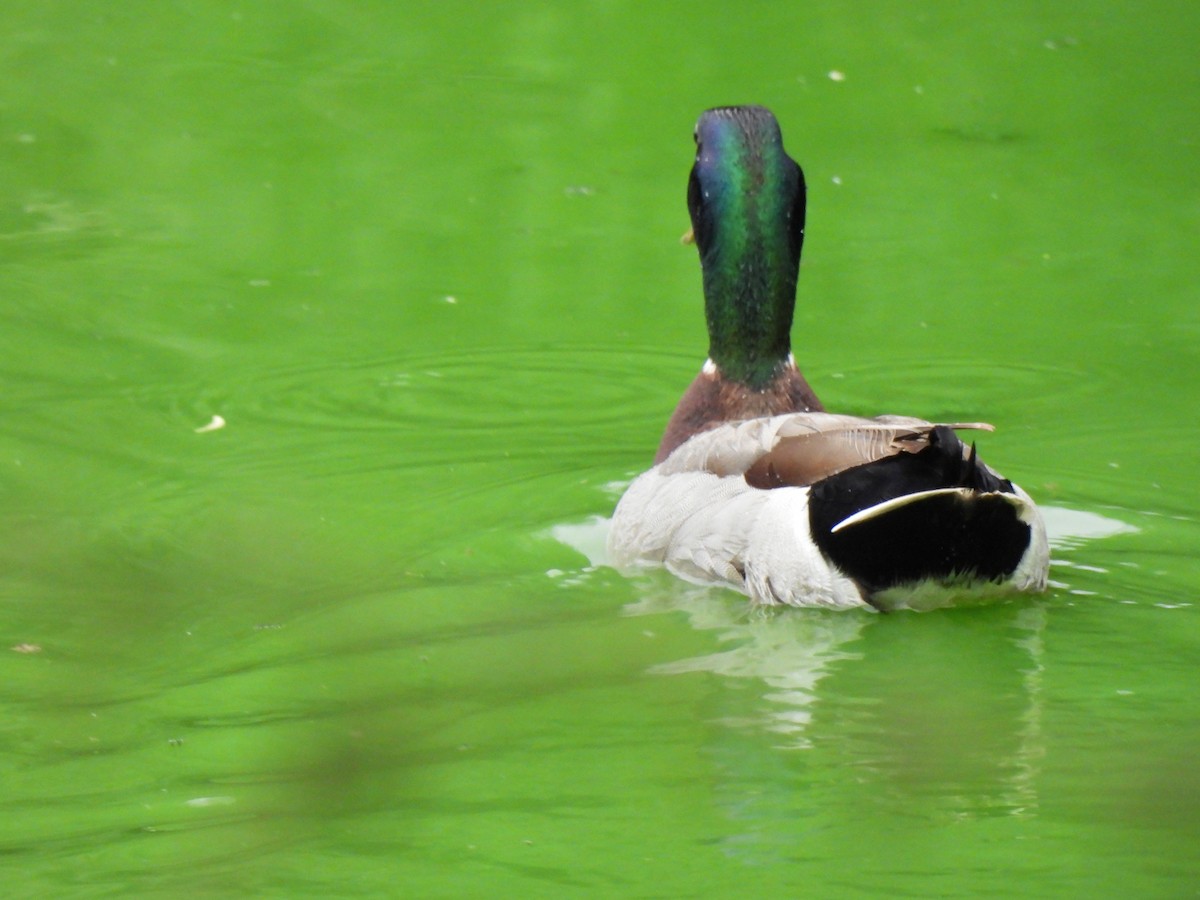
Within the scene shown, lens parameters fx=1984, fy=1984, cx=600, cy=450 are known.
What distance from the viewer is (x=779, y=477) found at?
18.2ft

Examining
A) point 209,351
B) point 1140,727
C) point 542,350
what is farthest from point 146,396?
point 1140,727

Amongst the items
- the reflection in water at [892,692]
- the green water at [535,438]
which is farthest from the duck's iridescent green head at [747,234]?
the reflection in water at [892,692]

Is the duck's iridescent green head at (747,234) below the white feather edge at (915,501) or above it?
above

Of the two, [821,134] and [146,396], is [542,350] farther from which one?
[821,134]

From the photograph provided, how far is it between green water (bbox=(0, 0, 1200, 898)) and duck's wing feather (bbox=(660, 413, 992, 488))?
1.30ft

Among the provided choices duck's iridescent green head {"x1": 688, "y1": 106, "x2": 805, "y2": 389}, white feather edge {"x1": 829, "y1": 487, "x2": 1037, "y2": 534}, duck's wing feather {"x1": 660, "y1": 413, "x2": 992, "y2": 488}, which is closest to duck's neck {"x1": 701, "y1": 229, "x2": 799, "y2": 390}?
duck's iridescent green head {"x1": 688, "y1": 106, "x2": 805, "y2": 389}

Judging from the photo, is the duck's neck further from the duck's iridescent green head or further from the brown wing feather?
the brown wing feather

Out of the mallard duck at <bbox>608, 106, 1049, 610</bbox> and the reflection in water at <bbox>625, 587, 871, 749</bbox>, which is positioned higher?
the mallard duck at <bbox>608, 106, 1049, 610</bbox>

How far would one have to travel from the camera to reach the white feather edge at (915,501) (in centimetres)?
495

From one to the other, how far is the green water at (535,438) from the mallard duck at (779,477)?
133 mm

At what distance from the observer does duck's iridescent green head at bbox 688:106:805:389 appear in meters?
6.23

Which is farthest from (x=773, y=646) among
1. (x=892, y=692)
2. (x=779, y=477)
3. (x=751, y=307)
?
(x=751, y=307)

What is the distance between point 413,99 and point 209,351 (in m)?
3.10

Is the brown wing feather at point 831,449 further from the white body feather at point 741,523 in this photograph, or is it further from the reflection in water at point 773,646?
the reflection in water at point 773,646
